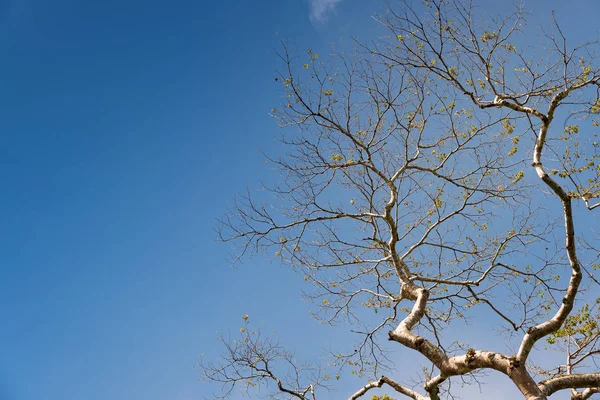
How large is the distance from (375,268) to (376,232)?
2.95ft

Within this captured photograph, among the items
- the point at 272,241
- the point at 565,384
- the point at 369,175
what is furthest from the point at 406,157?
the point at 565,384

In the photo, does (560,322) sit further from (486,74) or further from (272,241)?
(272,241)

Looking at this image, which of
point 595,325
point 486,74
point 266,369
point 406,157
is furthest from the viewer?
point 266,369

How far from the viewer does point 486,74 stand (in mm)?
7328

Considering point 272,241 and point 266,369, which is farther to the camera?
point 266,369

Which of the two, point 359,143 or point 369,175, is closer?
point 359,143

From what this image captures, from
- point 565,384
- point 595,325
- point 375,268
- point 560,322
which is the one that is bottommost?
point 565,384

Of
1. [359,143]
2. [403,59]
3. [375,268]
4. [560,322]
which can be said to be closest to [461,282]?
[375,268]

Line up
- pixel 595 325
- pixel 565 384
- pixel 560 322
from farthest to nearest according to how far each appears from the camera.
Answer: pixel 595 325 → pixel 560 322 → pixel 565 384

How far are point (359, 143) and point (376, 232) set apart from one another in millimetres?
1920

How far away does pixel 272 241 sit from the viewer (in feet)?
27.8

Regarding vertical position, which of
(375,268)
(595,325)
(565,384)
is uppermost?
(375,268)

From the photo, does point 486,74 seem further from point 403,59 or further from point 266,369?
point 266,369

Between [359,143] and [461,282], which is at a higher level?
[359,143]
